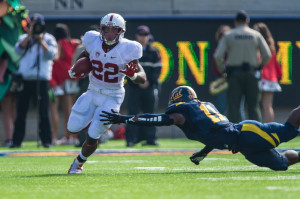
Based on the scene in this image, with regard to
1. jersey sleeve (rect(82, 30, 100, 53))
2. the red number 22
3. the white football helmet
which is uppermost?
the white football helmet

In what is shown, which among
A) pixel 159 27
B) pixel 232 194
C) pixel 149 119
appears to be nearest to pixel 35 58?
pixel 159 27

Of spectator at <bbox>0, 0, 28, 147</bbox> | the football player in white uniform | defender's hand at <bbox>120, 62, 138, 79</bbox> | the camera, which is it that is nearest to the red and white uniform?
the football player in white uniform

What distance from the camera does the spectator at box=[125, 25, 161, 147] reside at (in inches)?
474

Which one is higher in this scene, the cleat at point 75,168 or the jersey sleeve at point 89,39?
the jersey sleeve at point 89,39

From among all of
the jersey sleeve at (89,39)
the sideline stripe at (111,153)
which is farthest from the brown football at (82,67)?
the sideline stripe at (111,153)

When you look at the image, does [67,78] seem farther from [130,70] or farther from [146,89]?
[130,70]

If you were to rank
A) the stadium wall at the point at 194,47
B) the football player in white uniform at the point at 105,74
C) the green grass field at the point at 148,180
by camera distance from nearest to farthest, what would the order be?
the green grass field at the point at 148,180, the football player in white uniform at the point at 105,74, the stadium wall at the point at 194,47

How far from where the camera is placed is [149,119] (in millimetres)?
6617

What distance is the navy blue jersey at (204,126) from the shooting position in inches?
268

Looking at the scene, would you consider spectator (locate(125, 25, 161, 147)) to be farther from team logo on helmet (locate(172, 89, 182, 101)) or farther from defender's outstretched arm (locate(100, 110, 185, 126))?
defender's outstretched arm (locate(100, 110, 185, 126))

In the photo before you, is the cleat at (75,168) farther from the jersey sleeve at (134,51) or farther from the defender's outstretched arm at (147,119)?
the jersey sleeve at (134,51)

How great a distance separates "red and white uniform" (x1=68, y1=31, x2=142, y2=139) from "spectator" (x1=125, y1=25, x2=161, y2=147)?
449 centimetres

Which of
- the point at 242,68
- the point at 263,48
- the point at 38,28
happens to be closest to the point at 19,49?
the point at 38,28

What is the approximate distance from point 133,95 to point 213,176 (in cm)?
572
